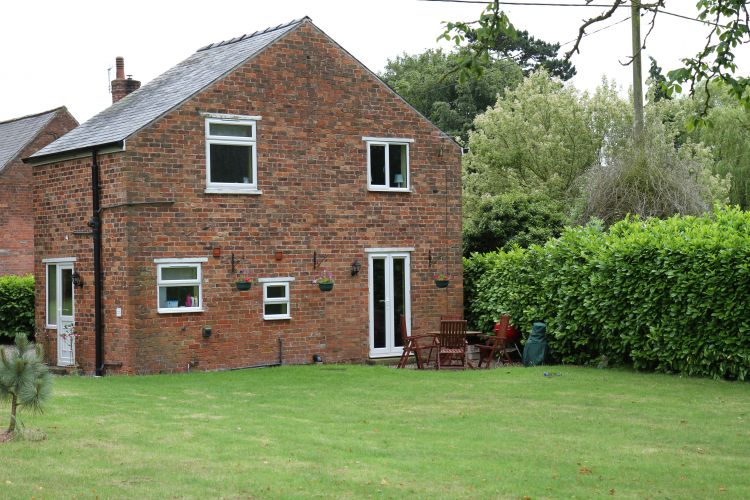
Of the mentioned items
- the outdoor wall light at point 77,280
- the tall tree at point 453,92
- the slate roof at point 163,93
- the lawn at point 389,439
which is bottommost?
the lawn at point 389,439

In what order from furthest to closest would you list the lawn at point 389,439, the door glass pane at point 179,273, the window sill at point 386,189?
the window sill at point 386,189
the door glass pane at point 179,273
the lawn at point 389,439

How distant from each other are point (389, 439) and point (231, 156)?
35.8 feet

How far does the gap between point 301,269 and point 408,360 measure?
3450 millimetres

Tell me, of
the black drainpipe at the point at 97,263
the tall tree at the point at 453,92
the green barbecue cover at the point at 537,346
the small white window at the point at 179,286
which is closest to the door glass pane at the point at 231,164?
the small white window at the point at 179,286

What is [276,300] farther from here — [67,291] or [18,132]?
[18,132]

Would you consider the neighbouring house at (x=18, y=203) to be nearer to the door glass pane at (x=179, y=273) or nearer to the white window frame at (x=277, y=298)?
the door glass pane at (x=179, y=273)

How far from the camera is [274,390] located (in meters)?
17.8

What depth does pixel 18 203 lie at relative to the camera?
3731 centimetres

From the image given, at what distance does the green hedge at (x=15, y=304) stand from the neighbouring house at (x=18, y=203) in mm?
6911

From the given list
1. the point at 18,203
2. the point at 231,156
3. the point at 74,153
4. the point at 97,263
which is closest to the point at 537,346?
the point at 231,156

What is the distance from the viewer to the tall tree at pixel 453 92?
54344 millimetres

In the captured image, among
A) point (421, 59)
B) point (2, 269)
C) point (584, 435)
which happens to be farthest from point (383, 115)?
point (421, 59)

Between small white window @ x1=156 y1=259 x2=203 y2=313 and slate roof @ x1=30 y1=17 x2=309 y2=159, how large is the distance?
8.95 feet

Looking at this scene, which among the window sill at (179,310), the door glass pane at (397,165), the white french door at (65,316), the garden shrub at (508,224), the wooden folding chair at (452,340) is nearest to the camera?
the window sill at (179,310)
